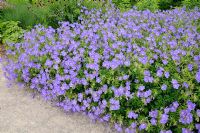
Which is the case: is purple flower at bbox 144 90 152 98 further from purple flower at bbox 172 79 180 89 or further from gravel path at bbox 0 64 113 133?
gravel path at bbox 0 64 113 133

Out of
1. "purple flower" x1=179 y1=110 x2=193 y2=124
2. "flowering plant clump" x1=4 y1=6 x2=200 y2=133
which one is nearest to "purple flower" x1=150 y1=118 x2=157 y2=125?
"flowering plant clump" x1=4 y1=6 x2=200 y2=133

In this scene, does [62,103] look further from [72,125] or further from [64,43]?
[64,43]

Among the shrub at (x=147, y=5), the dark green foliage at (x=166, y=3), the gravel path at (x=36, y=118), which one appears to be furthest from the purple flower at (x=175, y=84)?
the dark green foliage at (x=166, y=3)

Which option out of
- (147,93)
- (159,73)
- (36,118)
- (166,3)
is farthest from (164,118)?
(166,3)

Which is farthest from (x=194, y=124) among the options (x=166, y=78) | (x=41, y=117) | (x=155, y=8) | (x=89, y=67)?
(x=155, y=8)

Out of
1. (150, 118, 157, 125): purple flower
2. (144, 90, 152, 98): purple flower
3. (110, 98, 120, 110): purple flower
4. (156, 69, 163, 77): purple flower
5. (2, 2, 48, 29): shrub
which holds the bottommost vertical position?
(2, 2, 48, 29): shrub

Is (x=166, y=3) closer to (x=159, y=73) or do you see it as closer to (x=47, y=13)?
(x=47, y=13)
